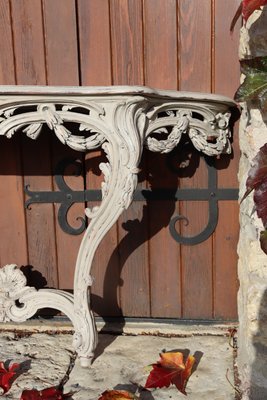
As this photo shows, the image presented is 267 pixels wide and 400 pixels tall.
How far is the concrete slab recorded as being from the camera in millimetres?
1739

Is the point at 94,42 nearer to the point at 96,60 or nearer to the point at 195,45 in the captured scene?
the point at 96,60

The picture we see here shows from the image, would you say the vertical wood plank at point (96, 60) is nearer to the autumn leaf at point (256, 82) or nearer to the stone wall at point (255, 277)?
the stone wall at point (255, 277)

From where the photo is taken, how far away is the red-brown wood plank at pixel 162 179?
198 cm

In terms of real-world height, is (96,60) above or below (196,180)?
above

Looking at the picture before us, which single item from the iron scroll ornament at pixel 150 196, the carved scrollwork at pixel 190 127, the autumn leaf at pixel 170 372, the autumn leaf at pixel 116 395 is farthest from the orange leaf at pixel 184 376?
the carved scrollwork at pixel 190 127

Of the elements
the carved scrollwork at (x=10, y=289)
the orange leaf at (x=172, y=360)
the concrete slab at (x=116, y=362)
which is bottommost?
the concrete slab at (x=116, y=362)

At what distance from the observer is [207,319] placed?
2.18m

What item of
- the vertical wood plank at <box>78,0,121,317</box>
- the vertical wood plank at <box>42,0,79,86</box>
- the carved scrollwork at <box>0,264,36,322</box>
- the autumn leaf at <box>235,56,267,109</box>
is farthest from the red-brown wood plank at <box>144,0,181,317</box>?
the autumn leaf at <box>235,56,267,109</box>

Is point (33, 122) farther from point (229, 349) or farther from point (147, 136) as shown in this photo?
point (229, 349)

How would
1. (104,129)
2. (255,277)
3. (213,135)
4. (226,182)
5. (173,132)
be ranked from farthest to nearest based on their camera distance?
(226,182)
(213,135)
(173,132)
(104,129)
(255,277)

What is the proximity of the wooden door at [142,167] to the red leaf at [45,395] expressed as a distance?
55 centimetres

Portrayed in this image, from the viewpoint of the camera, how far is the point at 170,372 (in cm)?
180

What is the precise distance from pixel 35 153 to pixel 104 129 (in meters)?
0.53

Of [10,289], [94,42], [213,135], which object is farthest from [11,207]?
[213,135]
